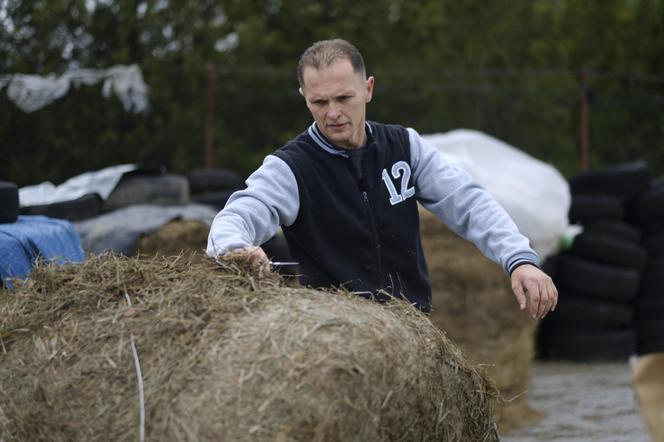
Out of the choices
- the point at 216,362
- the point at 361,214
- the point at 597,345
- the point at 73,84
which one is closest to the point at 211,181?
the point at 73,84

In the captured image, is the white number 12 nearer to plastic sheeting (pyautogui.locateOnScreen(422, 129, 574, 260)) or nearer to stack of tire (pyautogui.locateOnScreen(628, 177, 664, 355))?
plastic sheeting (pyautogui.locateOnScreen(422, 129, 574, 260))

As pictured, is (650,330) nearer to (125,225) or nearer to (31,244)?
(125,225)

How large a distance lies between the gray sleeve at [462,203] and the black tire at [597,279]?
6746mm

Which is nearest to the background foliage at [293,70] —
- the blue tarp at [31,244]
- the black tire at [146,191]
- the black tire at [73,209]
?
the black tire at [146,191]

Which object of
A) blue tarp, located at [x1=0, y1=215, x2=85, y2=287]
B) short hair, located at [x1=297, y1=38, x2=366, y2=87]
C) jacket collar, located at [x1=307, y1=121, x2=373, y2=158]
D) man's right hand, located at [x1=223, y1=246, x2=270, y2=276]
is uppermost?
short hair, located at [x1=297, y1=38, x2=366, y2=87]

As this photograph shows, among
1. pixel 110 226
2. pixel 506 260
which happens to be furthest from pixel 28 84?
pixel 506 260

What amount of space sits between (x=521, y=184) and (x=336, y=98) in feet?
19.7

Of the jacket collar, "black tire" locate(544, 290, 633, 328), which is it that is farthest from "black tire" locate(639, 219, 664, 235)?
the jacket collar

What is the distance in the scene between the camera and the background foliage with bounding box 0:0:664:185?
9555mm

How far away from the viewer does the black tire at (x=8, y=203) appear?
18.7ft

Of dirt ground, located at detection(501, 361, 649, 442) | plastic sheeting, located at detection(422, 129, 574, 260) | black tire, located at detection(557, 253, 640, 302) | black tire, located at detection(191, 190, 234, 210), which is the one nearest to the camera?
dirt ground, located at detection(501, 361, 649, 442)

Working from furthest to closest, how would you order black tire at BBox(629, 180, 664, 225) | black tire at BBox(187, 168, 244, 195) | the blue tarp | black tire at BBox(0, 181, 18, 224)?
black tire at BBox(629, 180, 664, 225) → black tire at BBox(187, 168, 244, 195) → black tire at BBox(0, 181, 18, 224) → the blue tarp

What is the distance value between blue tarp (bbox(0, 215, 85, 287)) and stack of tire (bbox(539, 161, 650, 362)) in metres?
6.69

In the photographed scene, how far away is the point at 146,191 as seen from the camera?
8266 mm
